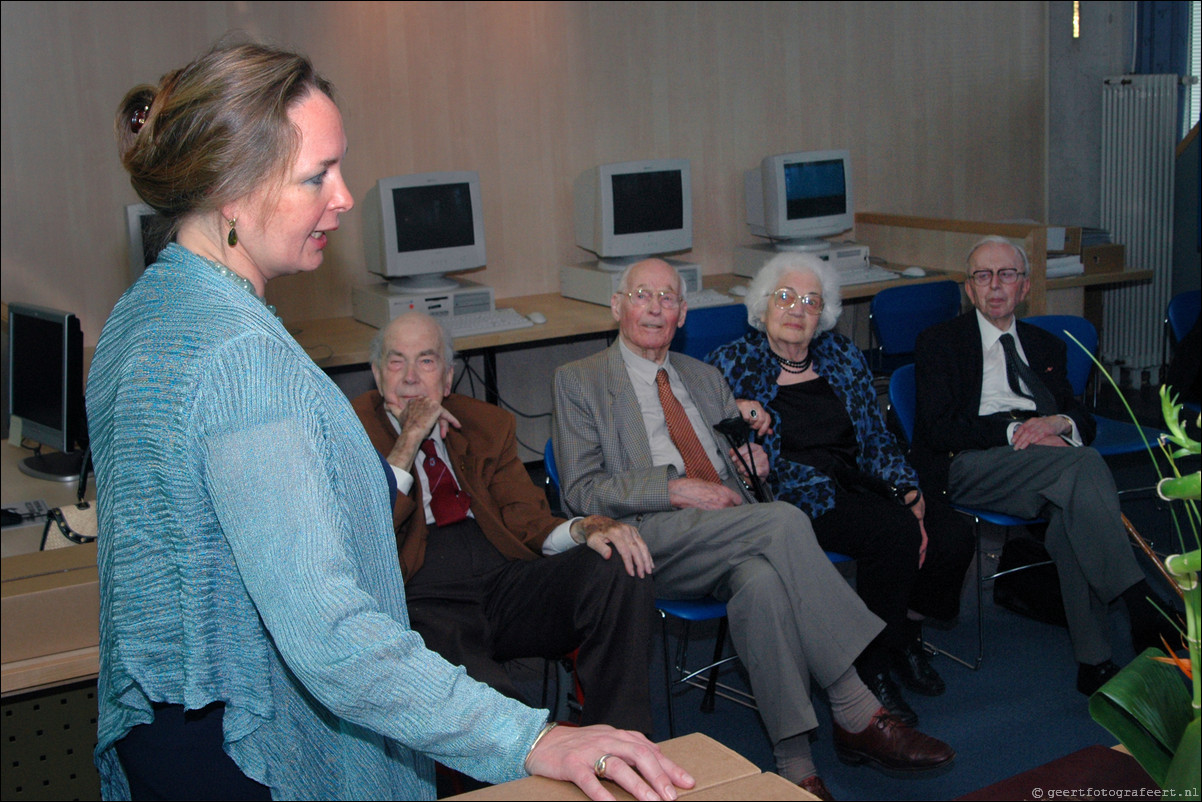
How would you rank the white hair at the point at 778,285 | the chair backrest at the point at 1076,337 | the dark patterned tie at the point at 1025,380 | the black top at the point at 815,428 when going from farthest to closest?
1. the chair backrest at the point at 1076,337
2. the dark patterned tie at the point at 1025,380
3. the white hair at the point at 778,285
4. the black top at the point at 815,428

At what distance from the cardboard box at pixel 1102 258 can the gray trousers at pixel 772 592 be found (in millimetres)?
3317

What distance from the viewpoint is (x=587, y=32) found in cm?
511

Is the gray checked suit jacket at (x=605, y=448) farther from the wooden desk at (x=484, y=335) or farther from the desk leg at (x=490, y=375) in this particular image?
the desk leg at (x=490, y=375)

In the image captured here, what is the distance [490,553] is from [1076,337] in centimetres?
222

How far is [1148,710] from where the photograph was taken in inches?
39.8

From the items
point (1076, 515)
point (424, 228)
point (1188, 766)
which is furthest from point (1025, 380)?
point (1188, 766)

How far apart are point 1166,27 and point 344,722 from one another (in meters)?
6.55

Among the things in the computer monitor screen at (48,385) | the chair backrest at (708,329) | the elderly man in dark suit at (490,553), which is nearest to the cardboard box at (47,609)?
the elderly man in dark suit at (490,553)

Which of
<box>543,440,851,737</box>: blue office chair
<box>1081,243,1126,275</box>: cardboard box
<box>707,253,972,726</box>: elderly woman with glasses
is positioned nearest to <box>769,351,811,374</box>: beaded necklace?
<box>707,253,972,726</box>: elderly woman with glasses

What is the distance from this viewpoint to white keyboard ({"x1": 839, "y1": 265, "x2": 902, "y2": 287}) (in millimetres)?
4863

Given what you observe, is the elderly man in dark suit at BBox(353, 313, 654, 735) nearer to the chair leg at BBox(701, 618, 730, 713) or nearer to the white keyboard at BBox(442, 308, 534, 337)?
the chair leg at BBox(701, 618, 730, 713)

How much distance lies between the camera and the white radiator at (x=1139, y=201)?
5965mm

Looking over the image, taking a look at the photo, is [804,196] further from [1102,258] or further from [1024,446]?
[1024,446]

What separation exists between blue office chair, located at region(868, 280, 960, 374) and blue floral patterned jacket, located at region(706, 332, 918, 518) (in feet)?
4.20
